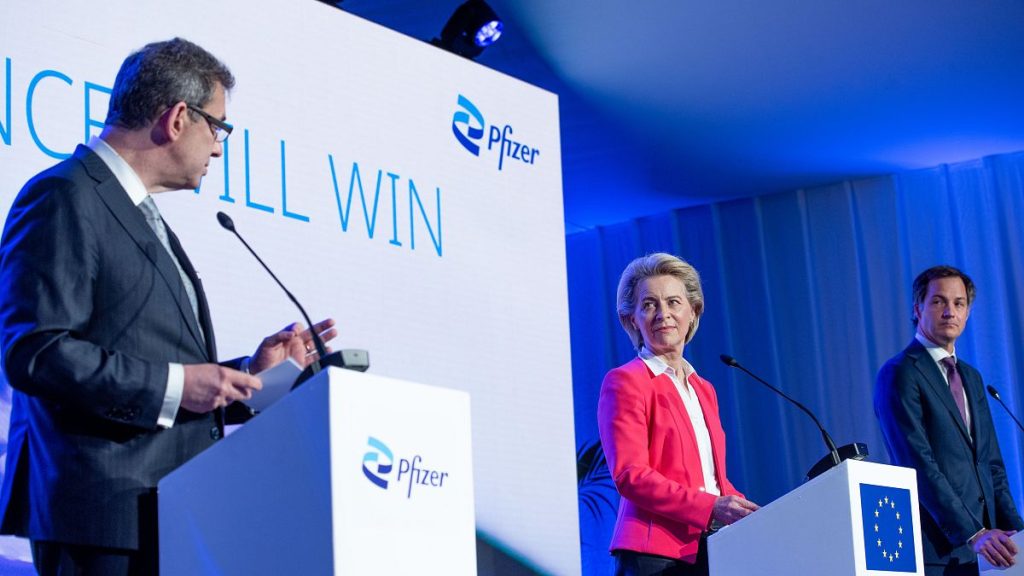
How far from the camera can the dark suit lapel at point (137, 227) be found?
199cm

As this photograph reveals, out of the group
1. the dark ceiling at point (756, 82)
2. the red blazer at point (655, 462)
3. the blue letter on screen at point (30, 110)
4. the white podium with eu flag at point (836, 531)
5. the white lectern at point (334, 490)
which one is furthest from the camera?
the dark ceiling at point (756, 82)

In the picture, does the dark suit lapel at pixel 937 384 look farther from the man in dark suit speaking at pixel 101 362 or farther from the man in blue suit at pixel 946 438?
the man in dark suit speaking at pixel 101 362

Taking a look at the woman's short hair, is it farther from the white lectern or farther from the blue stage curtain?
the blue stage curtain

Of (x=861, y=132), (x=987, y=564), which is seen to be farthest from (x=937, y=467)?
(x=861, y=132)

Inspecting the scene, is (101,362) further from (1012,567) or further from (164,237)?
(1012,567)

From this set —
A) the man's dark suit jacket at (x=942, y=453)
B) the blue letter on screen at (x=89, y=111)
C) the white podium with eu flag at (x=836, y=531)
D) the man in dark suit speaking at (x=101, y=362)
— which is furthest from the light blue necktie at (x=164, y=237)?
the man's dark suit jacket at (x=942, y=453)

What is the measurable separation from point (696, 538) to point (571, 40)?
9.97ft

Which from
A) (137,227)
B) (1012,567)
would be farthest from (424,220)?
(1012,567)

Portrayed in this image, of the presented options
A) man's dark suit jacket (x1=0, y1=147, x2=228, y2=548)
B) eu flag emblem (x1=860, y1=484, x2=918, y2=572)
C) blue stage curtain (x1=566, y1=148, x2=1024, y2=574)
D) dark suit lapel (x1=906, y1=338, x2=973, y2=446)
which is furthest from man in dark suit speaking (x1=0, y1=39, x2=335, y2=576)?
blue stage curtain (x1=566, y1=148, x2=1024, y2=574)

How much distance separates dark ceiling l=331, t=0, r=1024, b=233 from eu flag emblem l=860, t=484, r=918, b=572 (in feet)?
9.74

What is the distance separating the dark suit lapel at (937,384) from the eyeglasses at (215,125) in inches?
113

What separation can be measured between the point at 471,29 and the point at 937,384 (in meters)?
2.20

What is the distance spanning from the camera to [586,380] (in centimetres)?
810

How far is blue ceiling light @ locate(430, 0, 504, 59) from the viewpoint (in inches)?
194
